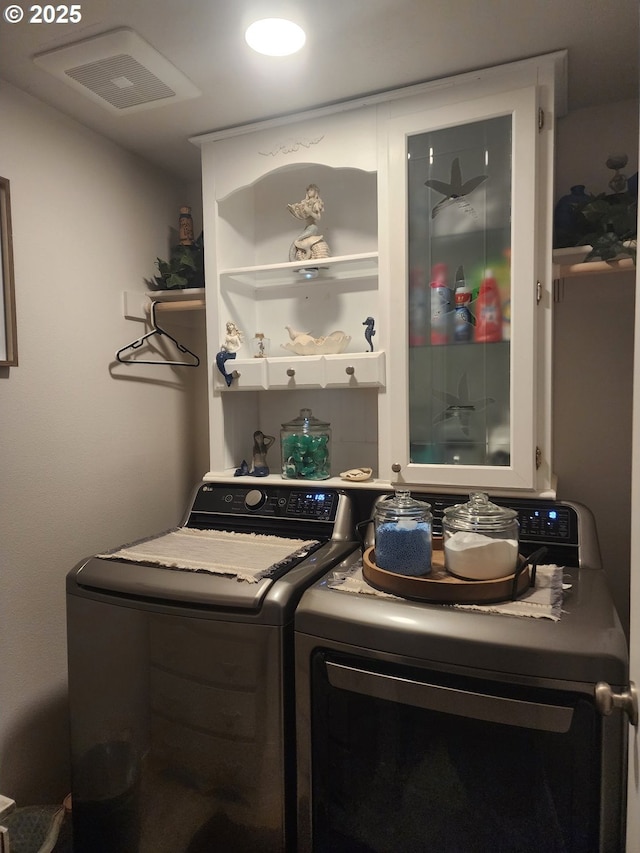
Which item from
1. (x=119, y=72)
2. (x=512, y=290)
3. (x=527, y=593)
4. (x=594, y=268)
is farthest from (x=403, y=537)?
(x=119, y=72)

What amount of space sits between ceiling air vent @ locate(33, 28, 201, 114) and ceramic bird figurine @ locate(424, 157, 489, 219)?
743 millimetres

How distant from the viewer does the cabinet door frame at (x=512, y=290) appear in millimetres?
1479

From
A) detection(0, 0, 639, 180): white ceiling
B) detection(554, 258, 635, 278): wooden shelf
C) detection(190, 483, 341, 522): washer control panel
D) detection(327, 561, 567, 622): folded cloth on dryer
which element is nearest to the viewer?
detection(327, 561, 567, 622): folded cloth on dryer

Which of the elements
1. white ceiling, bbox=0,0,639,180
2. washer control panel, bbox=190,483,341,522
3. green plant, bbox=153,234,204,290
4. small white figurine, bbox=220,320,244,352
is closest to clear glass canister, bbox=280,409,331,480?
washer control panel, bbox=190,483,341,522

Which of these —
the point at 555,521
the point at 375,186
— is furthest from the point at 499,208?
the point at 555,521

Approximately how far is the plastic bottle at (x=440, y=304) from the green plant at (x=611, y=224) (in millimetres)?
392

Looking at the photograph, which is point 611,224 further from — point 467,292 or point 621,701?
point 621,701

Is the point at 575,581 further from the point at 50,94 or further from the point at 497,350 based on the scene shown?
the point at 50,94

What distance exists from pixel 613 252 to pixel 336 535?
1087mm

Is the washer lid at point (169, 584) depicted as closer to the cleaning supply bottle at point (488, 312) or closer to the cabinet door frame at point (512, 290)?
the cabinet door frame at point (512, 290)

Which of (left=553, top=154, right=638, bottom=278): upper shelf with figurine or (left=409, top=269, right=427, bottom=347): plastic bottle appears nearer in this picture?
(left=553, top=154, right=638, bottom=278): upper shelf with figurine

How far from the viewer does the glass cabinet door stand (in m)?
1.50

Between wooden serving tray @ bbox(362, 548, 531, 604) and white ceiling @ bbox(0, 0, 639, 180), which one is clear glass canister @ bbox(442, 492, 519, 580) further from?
white ceiling @ bbox(0, 0, 639, 180)

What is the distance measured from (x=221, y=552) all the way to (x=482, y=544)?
0.70 metres
